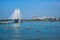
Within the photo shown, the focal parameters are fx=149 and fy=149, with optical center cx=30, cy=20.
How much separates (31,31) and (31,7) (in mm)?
360

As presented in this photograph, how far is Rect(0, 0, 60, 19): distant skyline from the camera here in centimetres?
221

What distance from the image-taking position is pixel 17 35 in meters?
2.18

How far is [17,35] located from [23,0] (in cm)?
53

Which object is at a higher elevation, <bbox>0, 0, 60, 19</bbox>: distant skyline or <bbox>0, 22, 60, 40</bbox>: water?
<bbox>0, 0, 60, 19</bbox>: distant skyline

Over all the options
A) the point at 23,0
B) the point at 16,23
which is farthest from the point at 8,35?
the point at 23,0

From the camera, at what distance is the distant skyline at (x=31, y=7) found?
2.21 meters

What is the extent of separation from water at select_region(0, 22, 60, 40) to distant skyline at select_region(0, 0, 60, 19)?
136 mm

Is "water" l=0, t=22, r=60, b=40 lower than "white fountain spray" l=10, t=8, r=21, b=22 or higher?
lower

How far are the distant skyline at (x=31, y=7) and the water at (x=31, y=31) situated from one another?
136 mm

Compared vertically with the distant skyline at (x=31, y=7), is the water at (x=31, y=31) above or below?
below

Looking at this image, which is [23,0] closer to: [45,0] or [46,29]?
[45,0]

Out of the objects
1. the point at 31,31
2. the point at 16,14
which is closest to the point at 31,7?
the point at 16,14

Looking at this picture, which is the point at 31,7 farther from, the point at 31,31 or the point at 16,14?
the point at 31,31

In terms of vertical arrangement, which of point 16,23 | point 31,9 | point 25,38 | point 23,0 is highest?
point 23,0
